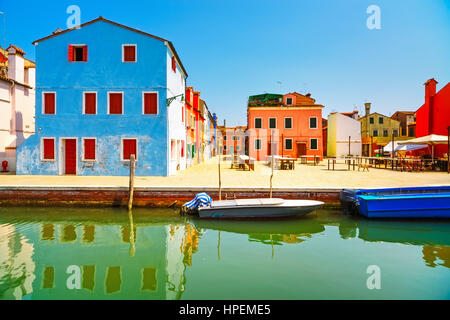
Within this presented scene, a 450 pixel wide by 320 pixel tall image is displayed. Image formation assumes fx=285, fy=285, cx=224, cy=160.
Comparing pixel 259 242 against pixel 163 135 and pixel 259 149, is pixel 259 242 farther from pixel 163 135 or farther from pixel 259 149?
pixel 259 149

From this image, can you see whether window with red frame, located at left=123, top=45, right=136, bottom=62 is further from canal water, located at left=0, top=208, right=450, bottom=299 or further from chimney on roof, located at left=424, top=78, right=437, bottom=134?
chimney on roof, located at left=424, top=78, right=437, bottom=134

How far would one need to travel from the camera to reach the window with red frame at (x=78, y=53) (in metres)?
15.3

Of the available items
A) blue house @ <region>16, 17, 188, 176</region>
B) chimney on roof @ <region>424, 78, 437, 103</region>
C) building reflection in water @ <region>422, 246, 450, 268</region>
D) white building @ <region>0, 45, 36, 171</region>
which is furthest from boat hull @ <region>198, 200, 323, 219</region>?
chimney on roof @ <region>424, 78, 437, 103</region>

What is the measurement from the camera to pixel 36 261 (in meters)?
6.30

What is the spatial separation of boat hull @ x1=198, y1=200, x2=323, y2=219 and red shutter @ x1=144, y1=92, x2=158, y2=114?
26.1ft

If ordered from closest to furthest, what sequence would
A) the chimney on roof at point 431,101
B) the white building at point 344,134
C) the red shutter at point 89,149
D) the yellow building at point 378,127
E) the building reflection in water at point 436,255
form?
the building reflection in water at point 436,255 < the red shutter at point 89,149 < the chimney on roof at point 431,101 < the white building at point 344,134 < the yellow building at point 378,127

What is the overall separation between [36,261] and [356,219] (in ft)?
30.7

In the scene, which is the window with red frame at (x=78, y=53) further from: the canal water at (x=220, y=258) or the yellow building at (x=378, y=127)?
the yellow building at (x=378, y=127)

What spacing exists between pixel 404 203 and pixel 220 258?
6.68 meters

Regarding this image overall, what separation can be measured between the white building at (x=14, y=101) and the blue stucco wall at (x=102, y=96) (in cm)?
474

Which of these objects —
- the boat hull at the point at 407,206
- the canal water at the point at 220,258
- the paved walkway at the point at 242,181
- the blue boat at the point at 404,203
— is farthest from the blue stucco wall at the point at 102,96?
the boat hull at the point at 407,206

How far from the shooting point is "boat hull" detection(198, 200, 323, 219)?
9.33m

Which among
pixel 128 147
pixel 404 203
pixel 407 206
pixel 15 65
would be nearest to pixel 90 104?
pixel 128 147

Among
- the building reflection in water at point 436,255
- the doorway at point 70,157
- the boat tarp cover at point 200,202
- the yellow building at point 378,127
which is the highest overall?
the yellow building at point 378,127
